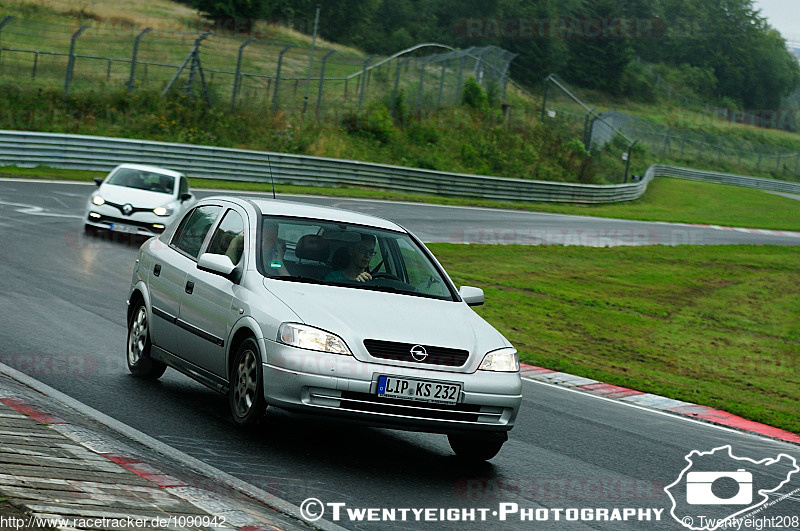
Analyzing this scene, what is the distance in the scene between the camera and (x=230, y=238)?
26.8 ft

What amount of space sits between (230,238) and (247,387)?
1.49m

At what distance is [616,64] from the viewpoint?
11900 centimetres

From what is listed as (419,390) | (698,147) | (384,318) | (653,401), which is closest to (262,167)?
(653,401)

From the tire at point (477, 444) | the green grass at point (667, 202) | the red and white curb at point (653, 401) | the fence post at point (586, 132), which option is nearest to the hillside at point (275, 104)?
the fence post at point (586, 132)

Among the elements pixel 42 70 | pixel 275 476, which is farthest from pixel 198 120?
pixel 275 476

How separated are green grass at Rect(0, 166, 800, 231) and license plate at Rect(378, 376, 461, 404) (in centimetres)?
2523

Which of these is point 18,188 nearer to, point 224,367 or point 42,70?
point 42,70

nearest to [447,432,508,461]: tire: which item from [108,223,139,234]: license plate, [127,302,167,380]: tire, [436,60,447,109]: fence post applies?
[127,302,167,380]: tire

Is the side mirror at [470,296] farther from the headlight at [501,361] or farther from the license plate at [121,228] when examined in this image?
the license plate at [121,228]

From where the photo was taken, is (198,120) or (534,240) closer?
(534,240)

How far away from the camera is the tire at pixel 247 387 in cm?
691

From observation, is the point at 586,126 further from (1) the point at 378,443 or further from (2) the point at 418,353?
(2) the point at 418,353

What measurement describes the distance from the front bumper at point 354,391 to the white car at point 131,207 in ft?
47.1

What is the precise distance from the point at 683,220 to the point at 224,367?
40.8 m
